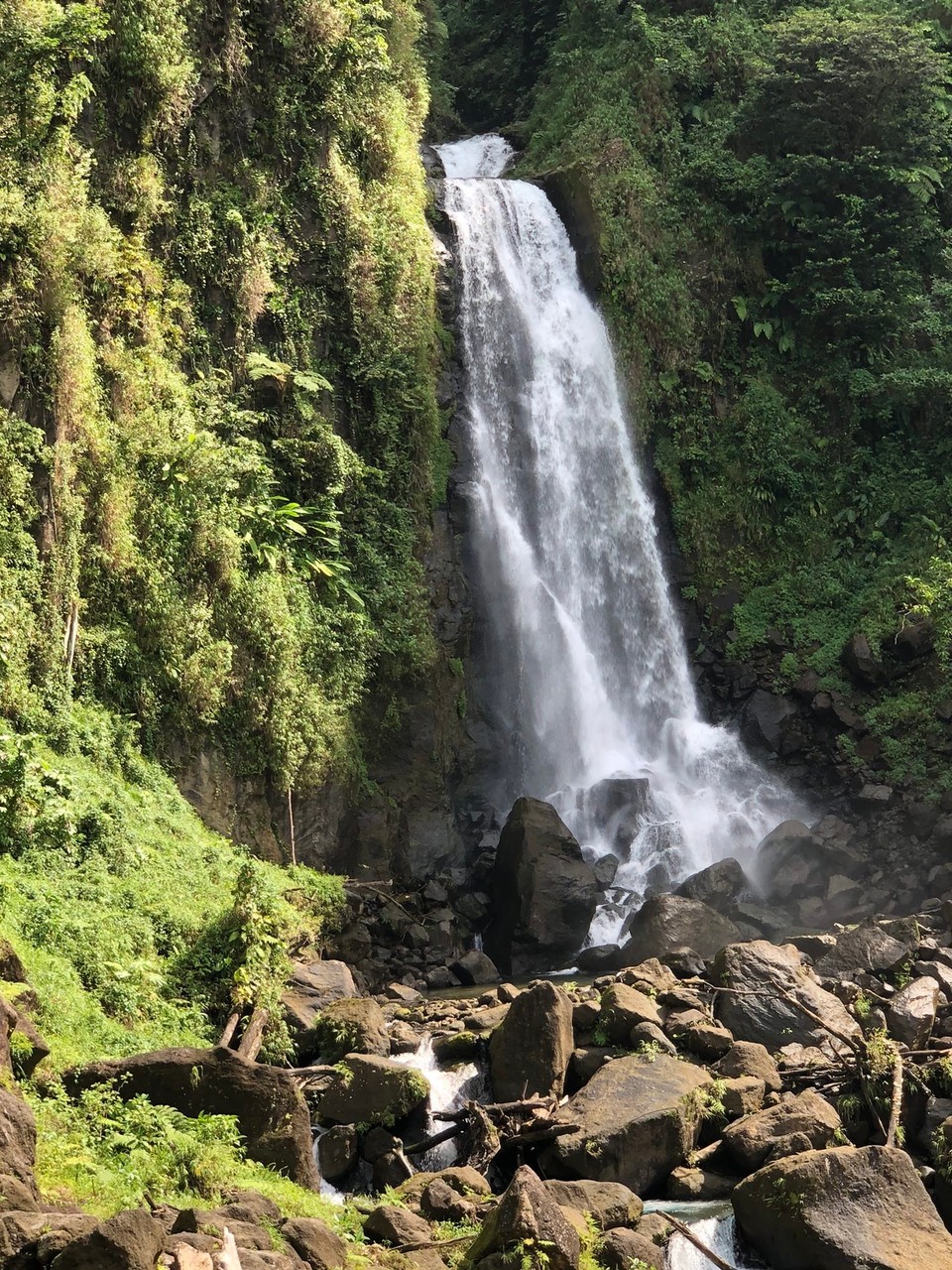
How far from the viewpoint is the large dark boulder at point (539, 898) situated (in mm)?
14836

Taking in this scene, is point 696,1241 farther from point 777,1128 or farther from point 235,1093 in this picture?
point 235,1093

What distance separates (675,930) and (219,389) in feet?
29.3

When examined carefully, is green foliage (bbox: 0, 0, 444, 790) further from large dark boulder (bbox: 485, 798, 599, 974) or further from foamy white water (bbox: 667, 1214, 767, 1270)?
foamy white water (bbox: 667, 1214, 767, 1270)

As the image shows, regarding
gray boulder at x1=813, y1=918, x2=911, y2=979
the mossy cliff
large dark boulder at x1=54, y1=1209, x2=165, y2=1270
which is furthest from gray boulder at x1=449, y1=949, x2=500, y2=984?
large dark boulder at x1=54, y1=1209, x2=165, y2=1270

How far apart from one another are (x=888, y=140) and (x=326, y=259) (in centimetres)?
1146

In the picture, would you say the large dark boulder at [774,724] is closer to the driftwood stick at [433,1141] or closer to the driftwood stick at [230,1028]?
the driftwood stick at [433,1141]

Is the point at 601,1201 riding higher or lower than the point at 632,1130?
lower

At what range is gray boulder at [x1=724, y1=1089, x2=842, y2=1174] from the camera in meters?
8.62

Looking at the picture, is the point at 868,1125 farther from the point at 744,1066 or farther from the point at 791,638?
the point at 791,638

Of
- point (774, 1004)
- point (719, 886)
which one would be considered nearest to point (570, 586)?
A: point (719, 886)

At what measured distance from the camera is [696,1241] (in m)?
7.59

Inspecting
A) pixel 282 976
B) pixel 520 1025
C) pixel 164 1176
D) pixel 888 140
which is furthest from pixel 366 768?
pixel 888 140

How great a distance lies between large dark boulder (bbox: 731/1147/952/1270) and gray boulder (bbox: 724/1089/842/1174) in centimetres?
81

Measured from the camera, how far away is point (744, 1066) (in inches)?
389
